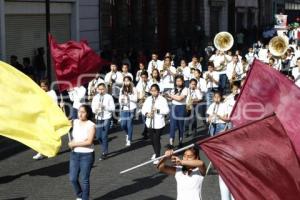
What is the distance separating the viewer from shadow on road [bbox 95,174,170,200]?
1010cm

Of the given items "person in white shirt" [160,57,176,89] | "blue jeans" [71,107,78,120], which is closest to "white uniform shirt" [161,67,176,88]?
"person in white shirt" [160,57,176,89]

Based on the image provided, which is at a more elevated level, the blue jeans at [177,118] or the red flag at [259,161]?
the red flag at [259,161]

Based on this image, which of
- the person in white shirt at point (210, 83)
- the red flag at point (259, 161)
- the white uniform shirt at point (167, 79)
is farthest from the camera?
the person in white shirt at point (210, 83)

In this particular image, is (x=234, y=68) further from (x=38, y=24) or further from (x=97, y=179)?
(x=97, y=179)

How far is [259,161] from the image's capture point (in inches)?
239

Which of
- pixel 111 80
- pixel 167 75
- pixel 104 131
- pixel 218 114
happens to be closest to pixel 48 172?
pixel 104 131

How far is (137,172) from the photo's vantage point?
1158 cm

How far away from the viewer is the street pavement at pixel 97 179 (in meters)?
10.1

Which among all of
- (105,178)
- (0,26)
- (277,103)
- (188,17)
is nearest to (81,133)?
(105,178)

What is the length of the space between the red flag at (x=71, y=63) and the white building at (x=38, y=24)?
637 centimetres

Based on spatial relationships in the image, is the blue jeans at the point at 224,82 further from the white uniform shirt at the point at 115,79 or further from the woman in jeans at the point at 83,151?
the woman in jeans at the point at 83,151

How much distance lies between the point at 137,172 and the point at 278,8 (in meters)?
75.2

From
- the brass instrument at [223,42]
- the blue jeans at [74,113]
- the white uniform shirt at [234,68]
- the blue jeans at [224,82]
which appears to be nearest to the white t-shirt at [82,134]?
Result: the blue jeans at [74,113]

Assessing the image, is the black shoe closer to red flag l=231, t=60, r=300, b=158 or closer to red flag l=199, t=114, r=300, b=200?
red flag l=231, t=60, r=300, b=158
